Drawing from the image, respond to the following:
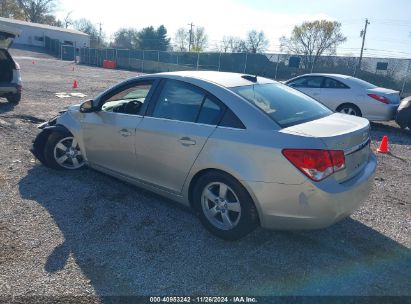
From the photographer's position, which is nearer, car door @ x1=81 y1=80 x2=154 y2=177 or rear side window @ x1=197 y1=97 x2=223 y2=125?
rear side window @ x1=197 y1=97 x2=223 y2=125

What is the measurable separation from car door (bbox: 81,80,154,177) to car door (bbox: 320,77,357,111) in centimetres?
708

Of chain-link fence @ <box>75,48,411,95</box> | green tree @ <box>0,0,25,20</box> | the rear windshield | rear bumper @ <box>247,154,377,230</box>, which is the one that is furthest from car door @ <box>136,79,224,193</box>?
green tree @ <box>0,0,25,20</box>

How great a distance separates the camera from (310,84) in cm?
1076

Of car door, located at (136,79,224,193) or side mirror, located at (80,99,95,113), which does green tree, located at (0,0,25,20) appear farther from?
car door, located at (136,79,224,193)

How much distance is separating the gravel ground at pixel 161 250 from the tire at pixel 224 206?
6.0 inches

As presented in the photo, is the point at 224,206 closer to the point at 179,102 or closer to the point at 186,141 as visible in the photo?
the point at 186,141

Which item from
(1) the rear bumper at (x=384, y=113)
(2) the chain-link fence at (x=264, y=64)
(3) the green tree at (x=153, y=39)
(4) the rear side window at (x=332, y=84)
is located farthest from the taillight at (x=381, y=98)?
(3) the green tree at (x=153, y=39)

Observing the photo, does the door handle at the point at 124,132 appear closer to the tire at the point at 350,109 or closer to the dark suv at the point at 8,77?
the dark suv at the point at 8,77

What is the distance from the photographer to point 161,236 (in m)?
3.62

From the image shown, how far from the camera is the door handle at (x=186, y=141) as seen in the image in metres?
3.54

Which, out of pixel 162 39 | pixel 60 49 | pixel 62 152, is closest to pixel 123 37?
pixel 162 39

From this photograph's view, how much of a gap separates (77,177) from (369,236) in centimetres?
387

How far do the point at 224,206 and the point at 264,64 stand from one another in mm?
30533

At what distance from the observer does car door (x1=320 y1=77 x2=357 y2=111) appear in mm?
9984
